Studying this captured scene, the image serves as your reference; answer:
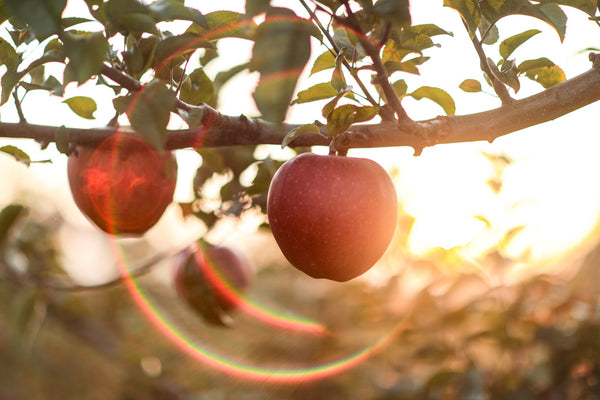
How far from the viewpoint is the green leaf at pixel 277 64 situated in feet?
1.48

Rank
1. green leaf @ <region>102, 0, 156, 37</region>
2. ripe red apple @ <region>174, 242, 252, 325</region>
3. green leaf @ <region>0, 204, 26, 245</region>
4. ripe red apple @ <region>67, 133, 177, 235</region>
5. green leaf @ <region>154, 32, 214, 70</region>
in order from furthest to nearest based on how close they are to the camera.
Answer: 1. ripe red apple @ <region>174, 242, 252, 325</region>
2. green leaf @ <region>0, 204, 26, 245</region>
3. ripe red apple @ <region>67, 133, 177, 235</region>
4. green leaf @ <region>154, 32, 214, 70</region>
5. green leaf @ <region>102, 0, 156, 37</region>

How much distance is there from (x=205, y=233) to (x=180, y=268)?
0.88ft

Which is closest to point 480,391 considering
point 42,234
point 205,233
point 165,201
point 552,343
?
point 552,343

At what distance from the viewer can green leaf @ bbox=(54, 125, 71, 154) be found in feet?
2.98

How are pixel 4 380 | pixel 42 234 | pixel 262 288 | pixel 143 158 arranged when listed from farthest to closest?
pixel 4 380
pixel 262 288
pixel 42 234
pixel 143 158

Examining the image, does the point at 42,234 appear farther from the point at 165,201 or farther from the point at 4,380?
the point at 4,380

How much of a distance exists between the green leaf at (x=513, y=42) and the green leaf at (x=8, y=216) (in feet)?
3.81

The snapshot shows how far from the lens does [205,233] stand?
5.14 feet

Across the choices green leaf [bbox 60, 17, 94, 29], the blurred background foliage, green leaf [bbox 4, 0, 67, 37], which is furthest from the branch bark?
the blurred background foliage

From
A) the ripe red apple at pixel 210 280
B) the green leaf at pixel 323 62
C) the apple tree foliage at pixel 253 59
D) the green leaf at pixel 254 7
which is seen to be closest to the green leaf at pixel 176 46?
the apple tree foliage at pixel 253 59

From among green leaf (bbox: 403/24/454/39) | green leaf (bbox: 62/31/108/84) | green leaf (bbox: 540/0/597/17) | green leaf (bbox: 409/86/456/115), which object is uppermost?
green leaf (bbox: 62/31/108/84)

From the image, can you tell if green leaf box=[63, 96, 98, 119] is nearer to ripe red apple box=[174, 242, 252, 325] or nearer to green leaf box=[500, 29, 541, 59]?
ripe red apple box=[174, 242, 252, 325]

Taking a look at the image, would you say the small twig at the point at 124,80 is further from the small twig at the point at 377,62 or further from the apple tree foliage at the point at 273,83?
the small twig at the point at 377,62

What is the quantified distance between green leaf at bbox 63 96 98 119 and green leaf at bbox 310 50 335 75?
17.0 inches
